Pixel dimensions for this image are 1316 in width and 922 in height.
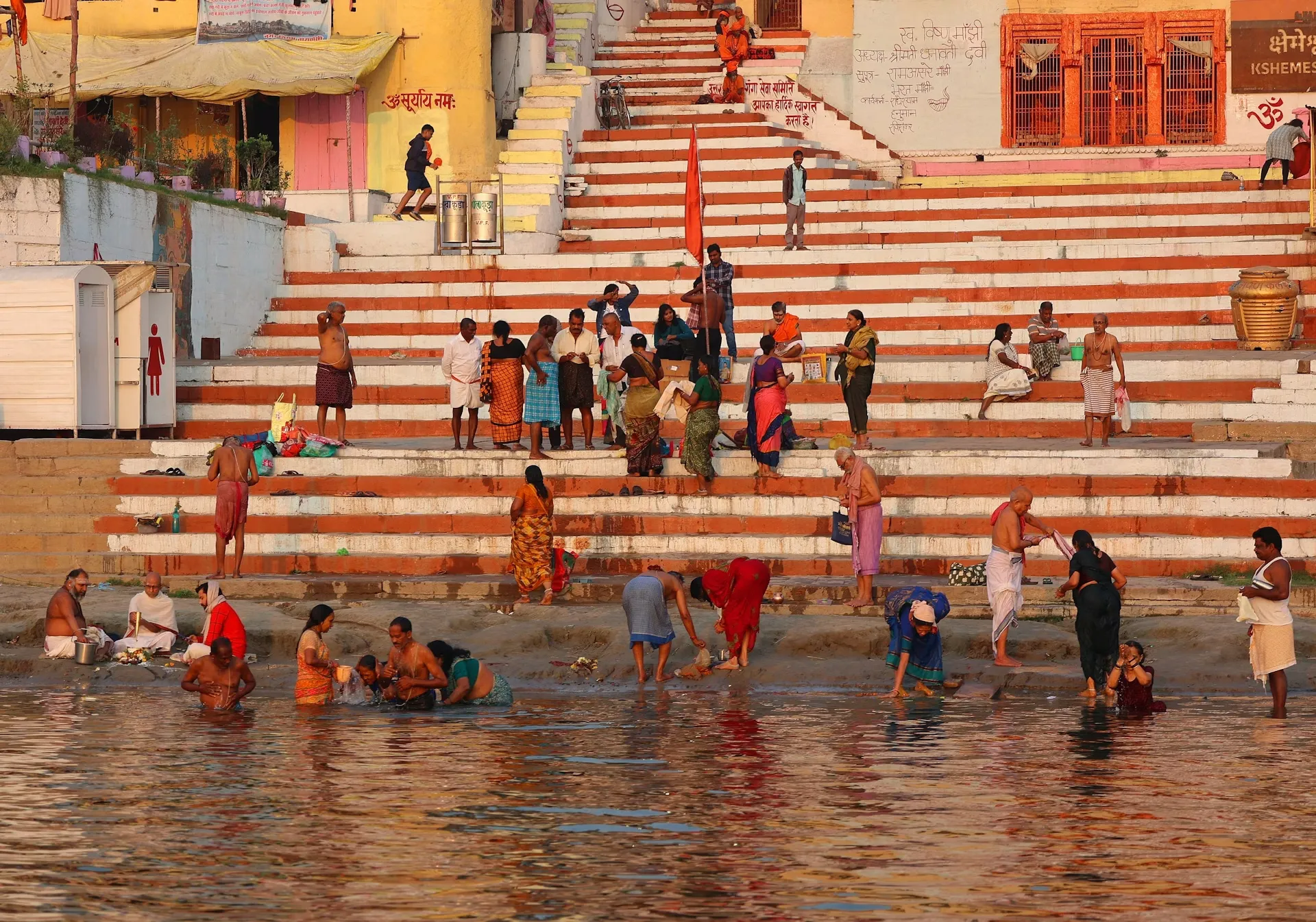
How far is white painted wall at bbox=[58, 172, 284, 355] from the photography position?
20.1 m

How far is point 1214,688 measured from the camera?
13445 millimetres

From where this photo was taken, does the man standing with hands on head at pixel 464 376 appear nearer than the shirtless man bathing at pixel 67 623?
No

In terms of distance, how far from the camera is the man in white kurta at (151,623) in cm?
1462

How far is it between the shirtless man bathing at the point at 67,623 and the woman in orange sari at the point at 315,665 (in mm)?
2034

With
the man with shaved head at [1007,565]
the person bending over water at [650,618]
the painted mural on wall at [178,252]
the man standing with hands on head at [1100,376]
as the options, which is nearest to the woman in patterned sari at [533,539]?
the person bending over water at [650,618]

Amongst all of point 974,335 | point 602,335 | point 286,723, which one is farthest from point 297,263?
point 286,723

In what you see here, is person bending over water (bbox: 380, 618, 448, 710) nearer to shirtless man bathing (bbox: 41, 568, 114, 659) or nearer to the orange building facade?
shirtless man bathing (bbox: 41, 568, 114, 659)

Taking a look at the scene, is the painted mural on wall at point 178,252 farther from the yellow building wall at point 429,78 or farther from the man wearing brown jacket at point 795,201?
the man wearing brown jacket at point 795,201

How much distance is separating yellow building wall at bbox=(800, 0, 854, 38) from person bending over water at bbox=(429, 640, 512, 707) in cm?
1745

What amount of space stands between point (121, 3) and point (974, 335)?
40.5ft

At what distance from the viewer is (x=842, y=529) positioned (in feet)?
49.8

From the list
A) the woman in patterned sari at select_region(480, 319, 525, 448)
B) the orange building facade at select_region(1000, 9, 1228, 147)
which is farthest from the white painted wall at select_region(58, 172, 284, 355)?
the orange building facade at select_region(1000, 9, 1228, 147)

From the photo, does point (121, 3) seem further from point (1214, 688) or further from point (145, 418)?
point (1214, 688)

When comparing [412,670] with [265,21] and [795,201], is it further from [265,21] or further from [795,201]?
[265,21]
